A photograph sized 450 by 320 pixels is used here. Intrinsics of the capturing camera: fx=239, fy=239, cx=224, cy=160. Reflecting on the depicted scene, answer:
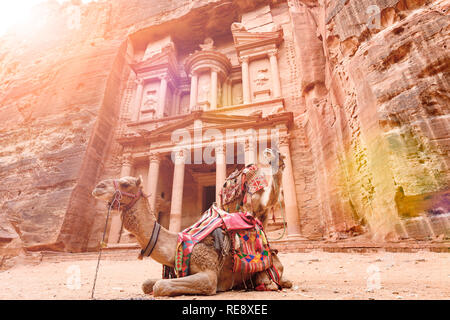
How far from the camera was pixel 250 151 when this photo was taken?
1269 centimetres

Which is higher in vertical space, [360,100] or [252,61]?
[252,61]

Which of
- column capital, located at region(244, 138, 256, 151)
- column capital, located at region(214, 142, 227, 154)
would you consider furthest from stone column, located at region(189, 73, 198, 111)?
column capital, located at region(244, 138, 256, 151)

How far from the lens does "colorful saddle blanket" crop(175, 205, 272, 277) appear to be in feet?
8.32

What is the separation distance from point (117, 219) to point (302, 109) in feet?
39.8

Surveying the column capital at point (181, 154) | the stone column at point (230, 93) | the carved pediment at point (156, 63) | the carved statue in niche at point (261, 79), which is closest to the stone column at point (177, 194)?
the column capital at point (181, 154)

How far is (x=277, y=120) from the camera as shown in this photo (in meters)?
13.1

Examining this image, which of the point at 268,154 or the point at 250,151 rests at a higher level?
the point at 250,151

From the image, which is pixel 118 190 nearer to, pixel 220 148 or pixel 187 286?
pixel 187 286

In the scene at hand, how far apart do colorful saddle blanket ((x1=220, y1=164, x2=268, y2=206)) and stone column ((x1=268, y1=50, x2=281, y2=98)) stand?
41.6ft

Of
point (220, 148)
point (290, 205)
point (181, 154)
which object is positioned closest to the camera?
point (290, 205)

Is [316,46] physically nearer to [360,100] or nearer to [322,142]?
[322,142]

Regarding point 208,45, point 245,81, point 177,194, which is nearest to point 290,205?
point 177,194
